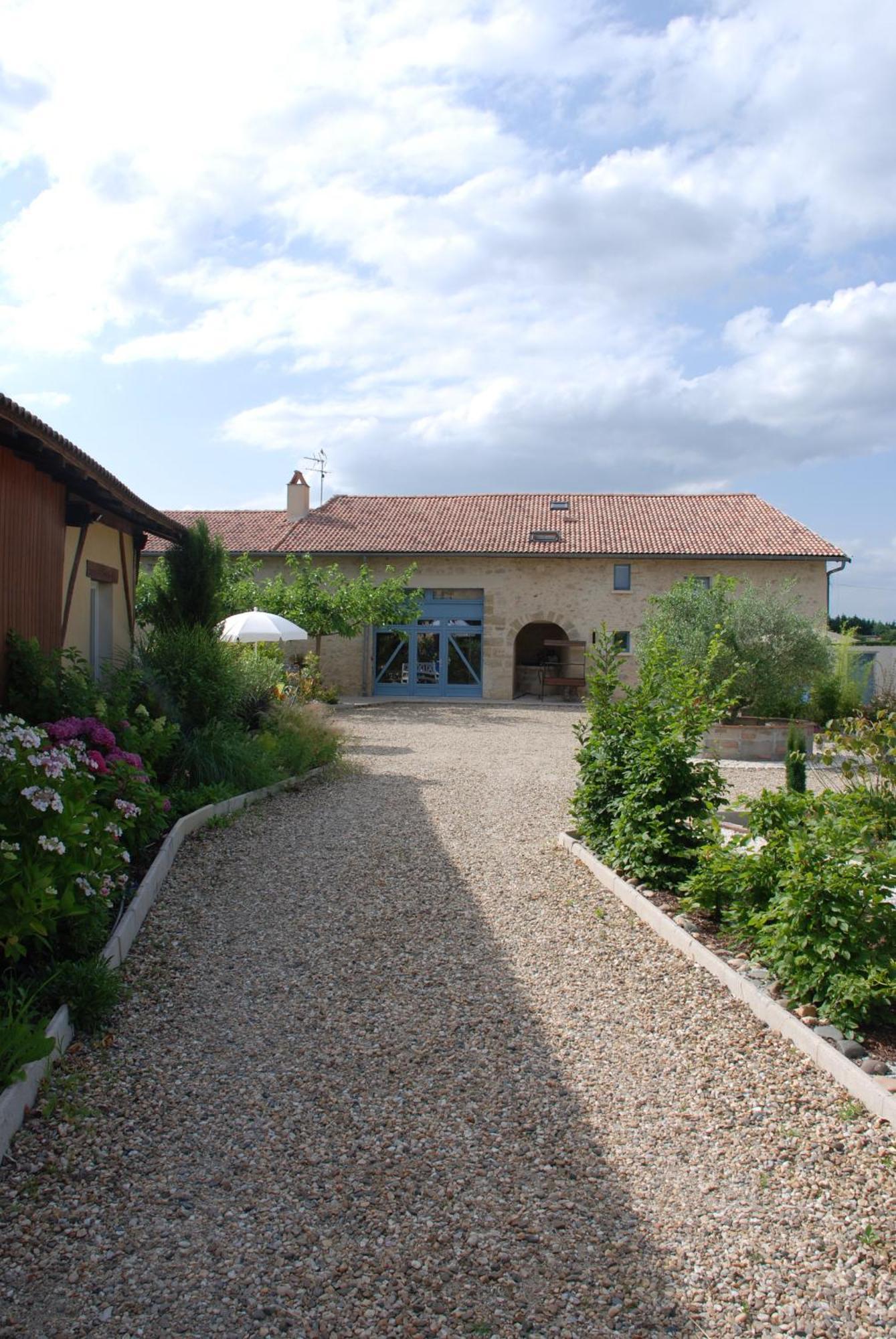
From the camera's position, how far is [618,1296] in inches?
93.1

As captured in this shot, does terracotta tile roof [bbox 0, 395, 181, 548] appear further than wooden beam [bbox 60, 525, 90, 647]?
No

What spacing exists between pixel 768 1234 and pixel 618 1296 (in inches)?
20.1

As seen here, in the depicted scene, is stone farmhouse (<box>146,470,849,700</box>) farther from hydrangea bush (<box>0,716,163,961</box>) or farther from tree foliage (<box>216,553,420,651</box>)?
hydrangea bush (<box>0,716,163,961</box>)

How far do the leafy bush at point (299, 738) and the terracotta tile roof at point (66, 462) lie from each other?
2566 millimetres

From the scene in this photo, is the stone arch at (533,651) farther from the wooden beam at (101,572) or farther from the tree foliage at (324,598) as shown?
the wooden beam at (101,572)

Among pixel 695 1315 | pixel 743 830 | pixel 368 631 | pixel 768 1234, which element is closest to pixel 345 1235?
pixel 695 1315

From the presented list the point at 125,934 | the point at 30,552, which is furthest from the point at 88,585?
the point at 125,934

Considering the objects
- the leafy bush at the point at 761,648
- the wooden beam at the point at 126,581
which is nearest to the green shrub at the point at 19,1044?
the wooden beam at the point at 126,581

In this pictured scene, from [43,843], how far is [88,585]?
236 inches

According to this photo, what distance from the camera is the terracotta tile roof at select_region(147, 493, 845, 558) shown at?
22625mm

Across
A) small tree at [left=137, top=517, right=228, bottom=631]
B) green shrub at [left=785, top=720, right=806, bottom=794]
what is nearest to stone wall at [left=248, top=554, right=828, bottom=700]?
small tree at [left=137, top=517, right=228, bottom=631]

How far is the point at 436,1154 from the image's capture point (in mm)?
2977

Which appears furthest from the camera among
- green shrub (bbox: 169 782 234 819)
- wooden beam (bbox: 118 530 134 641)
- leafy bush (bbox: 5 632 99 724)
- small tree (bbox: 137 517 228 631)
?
small tree (bbox: 137 517 228 631)

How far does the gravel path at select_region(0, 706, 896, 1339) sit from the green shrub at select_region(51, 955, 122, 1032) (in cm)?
14
